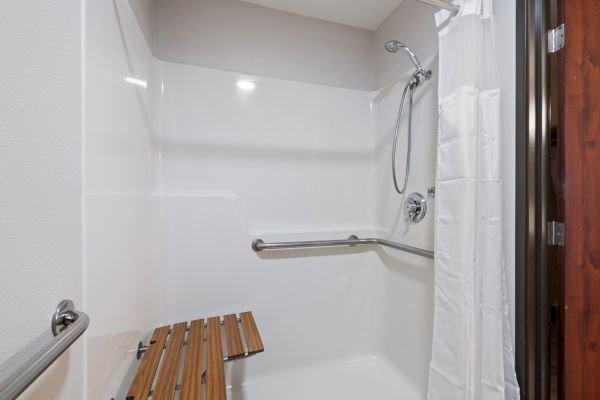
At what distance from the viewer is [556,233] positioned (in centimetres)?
81

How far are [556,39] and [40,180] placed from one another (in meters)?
1.44

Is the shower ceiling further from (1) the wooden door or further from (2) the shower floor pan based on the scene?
(2) the shower floor pan

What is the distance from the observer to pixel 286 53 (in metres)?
1.56

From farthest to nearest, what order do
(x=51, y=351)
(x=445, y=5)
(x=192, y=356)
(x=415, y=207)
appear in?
(x=415, y=207) → (x=192, y=356) → (x=445, y=5) → (x=51, y=351)

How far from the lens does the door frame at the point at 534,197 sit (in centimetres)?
81

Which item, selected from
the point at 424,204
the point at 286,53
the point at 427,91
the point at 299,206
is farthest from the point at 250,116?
the point at 424,204

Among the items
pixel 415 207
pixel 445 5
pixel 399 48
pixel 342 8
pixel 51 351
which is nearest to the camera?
pixel 51 351

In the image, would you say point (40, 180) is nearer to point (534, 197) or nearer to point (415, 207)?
point (534, 197)

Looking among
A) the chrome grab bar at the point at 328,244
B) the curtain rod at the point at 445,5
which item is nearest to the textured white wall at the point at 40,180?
the chrome grab bar at the point at 328,244

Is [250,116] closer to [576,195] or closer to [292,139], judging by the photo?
[292,139]

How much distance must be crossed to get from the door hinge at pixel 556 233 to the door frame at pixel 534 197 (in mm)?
15

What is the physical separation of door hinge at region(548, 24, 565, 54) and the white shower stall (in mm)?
461

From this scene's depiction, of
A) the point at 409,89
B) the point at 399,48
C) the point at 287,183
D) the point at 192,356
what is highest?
the point at 399,48

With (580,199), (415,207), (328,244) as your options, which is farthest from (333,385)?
(580,199)
